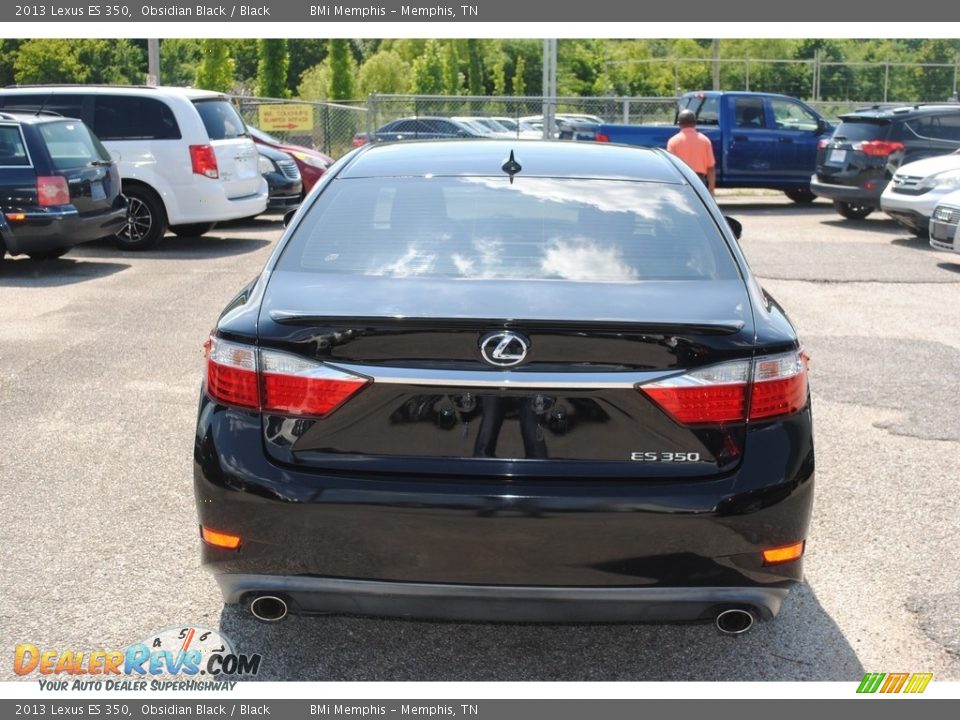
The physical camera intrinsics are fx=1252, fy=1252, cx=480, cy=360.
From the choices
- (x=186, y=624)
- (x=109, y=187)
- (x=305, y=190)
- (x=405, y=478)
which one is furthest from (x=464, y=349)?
(x=305, y=190)

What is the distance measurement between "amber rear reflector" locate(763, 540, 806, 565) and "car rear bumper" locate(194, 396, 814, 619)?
0.9 inches

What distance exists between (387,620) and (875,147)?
648 inches

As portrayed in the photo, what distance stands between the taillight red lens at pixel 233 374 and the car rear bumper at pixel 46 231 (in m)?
10.0

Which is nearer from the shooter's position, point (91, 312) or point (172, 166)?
point (91, 312)

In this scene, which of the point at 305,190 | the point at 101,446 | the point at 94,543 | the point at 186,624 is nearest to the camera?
the point at 186,624

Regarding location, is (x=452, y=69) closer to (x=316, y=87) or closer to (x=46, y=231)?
(x=316, y=87)

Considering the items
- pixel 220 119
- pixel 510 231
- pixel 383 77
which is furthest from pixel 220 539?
pixel 383 77

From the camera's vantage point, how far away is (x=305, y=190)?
1966 centimetres

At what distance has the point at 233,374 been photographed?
357 centimetres

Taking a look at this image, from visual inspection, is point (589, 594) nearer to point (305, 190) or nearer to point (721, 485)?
point (721, 485)

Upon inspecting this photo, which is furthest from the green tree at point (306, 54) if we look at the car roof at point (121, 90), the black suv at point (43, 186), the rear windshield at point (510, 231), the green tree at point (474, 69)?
the rear windshield at point (510, 231)

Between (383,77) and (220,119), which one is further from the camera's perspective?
(383,77)

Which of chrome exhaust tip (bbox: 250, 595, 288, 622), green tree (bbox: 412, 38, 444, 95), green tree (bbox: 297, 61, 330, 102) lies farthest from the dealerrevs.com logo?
green tree (bbox: 412, 38, 444, 95)

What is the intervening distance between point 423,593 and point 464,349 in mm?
676
